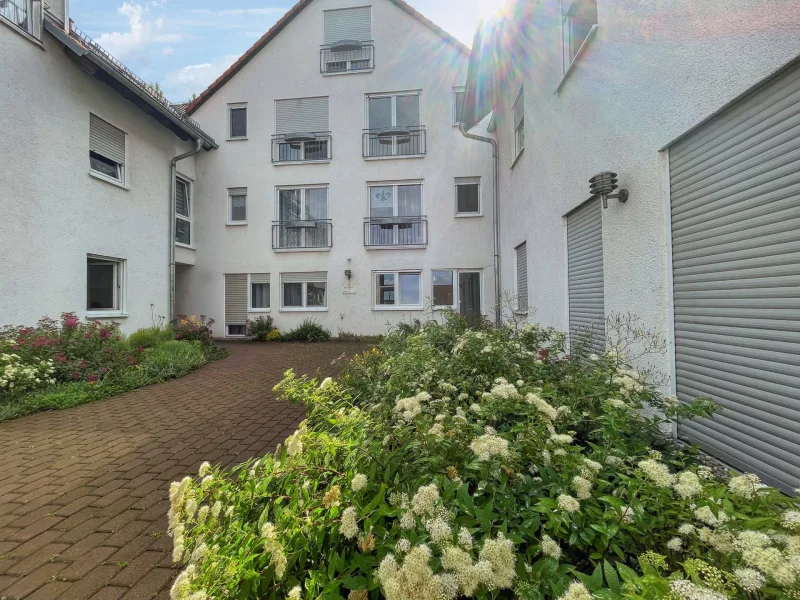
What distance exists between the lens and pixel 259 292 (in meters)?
13.2

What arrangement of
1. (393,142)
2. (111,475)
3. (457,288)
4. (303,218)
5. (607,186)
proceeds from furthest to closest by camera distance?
(303,218), (393,142), (457,288), (607,186), (111,475)

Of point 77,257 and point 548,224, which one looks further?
point 77,257

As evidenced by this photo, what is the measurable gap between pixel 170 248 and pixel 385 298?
22.1 ft

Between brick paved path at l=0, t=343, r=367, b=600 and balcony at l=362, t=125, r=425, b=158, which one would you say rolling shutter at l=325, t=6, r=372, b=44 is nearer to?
balcony at l=362, t=125, r=425, b=158

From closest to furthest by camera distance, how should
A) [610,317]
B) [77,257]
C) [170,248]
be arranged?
[610,317] → [77,257] → [170,248]

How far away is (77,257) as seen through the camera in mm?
7730

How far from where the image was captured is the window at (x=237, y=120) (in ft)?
43.8

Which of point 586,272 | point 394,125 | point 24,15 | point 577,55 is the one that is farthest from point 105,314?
point 577,55

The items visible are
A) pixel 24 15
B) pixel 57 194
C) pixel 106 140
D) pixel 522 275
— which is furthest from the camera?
pixel 106 140

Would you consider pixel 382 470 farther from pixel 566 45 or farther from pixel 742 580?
pixel 566 45

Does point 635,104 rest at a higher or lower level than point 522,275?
higher

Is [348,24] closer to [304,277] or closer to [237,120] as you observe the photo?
[237,120]

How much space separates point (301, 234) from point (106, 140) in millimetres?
5733

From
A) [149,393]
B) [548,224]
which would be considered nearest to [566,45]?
[548,224]
